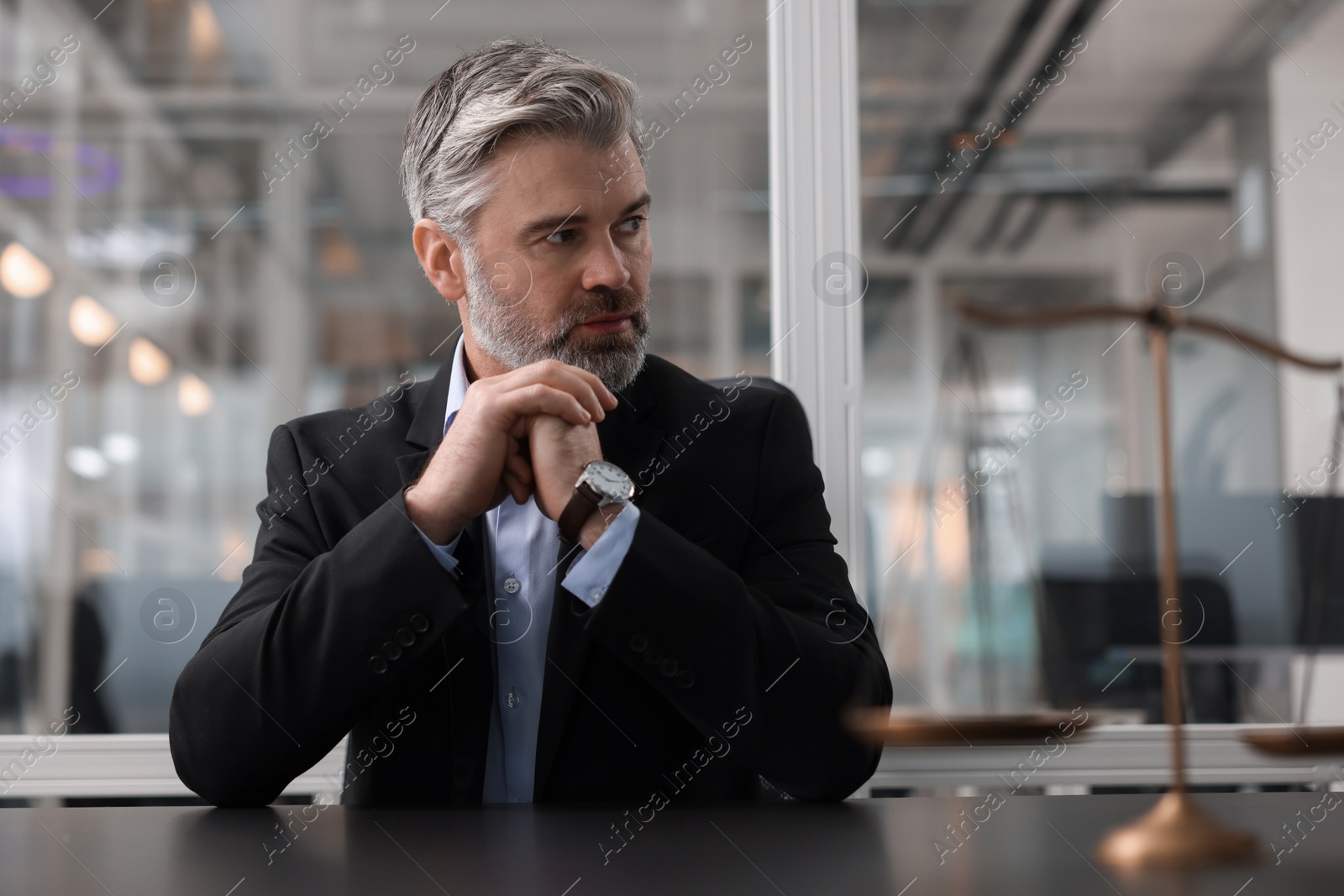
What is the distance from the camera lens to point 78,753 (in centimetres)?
187

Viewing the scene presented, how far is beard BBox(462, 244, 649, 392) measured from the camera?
4.71 feet

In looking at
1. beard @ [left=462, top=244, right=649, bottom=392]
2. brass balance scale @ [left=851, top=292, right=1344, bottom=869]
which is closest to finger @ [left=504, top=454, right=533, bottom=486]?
beard @ [left=462, top=244, right=649, bottom=392]

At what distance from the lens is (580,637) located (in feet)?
4.23

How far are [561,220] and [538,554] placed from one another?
1.51 feet

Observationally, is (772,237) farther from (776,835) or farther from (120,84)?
(120,84)

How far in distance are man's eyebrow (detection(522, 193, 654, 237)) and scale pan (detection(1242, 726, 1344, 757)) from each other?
3.42 feet

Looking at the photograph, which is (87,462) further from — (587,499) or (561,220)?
(587,499)

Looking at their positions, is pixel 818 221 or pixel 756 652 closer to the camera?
pixel 756 652

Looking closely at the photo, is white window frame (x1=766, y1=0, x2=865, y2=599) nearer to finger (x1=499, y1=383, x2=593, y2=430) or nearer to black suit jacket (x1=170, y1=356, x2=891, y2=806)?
black suit jacket (x1=170, y1=356, x2=891, y2=806)

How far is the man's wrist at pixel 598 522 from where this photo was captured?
1164 millimetres

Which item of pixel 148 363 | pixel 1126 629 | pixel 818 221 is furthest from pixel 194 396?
pixel 1126 629

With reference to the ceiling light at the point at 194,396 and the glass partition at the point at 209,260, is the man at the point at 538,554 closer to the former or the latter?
the glass partition at the point at 209,260

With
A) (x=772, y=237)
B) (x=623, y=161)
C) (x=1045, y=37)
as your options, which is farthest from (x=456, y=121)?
(x=1045, y=37)

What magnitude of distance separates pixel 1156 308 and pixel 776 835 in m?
0.52
